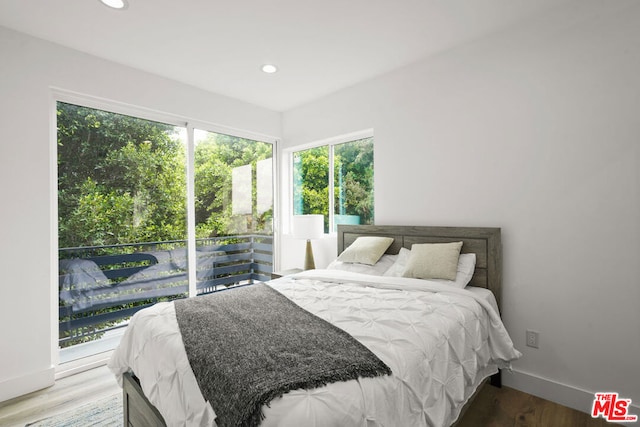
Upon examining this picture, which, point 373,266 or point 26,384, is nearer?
point 26,384

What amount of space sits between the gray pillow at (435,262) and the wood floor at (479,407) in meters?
0.87

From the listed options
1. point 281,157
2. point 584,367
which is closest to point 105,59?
point 281,157

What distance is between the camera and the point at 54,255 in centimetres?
253

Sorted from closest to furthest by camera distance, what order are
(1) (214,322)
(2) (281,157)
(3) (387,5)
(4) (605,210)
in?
(1) (214,322) → (4) (605,210) → (3) (387,5) → (2) (281,157)

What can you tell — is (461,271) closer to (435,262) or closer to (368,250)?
(435,262)

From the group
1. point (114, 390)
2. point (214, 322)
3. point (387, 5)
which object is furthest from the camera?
point (114, 390)

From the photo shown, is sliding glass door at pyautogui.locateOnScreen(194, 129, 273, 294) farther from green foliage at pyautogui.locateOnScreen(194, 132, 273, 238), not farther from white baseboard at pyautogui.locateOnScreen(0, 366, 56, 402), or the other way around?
white baseboard at pyautogui.locateOnScreen(0, 366, 56, 402)

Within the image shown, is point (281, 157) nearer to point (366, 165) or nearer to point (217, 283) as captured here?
point (366, 165)

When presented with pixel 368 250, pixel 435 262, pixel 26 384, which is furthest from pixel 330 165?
pixel 26 384

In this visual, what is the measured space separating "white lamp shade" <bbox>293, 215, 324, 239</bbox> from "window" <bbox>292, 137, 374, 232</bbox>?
36 centimetres

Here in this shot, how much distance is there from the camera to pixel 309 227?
3.42 metres

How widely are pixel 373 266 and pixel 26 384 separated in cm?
278

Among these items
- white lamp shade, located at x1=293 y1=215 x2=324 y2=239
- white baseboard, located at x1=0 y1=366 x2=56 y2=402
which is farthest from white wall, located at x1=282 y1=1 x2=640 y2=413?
white baseboard, located at x1=0 y1=366 x2=56 y2=402

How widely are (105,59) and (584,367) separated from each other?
171 inches
